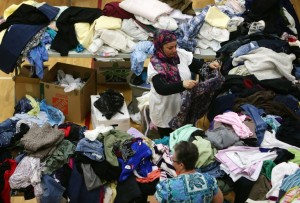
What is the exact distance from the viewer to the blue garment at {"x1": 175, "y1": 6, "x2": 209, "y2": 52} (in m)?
5.45

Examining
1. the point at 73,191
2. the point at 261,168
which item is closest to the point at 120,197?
the point at 73,191

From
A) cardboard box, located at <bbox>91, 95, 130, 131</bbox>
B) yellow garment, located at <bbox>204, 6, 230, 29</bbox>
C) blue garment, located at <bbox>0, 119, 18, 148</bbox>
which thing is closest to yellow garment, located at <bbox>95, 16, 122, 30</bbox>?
cardboard box, located at <bbox>91, 95, 130, 131</bbox>

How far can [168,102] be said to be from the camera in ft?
15.3

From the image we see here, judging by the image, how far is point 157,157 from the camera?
377cm

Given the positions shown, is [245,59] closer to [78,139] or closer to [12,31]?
[78,139]

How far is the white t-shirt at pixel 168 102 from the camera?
459 centimetres

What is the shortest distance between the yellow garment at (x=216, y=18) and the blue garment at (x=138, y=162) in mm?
2318

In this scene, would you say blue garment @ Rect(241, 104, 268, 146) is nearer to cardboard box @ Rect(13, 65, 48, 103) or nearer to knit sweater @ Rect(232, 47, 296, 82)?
knit sweater @ Rect(232, 47, 296, 82)

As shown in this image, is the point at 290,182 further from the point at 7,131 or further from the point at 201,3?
the point at 201,3

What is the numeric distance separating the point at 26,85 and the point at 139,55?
1.41 metres

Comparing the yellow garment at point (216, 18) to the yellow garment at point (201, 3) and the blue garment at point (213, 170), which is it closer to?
the blue garment at point (213, 170)

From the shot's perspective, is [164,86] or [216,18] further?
[216,18]

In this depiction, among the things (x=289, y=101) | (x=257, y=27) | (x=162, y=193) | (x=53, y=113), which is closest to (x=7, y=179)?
(x=162, y=193)

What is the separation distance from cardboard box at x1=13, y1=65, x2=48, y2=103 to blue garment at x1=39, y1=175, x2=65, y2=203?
2242 mm
